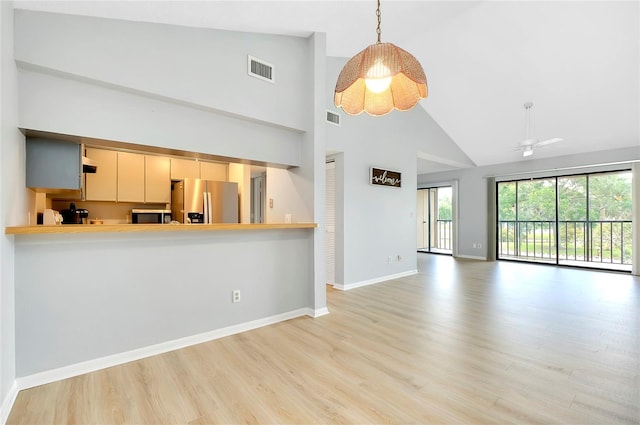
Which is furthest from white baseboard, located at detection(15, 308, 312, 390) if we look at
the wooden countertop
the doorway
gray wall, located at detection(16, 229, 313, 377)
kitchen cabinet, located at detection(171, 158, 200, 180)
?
the doorway

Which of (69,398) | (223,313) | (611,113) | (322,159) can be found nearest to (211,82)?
(322,159)

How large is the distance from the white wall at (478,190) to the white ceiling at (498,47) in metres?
0.33

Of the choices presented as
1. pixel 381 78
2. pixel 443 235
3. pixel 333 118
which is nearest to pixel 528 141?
pixel 333 118

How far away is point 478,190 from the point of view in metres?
8.03

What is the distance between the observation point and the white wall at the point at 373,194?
4.67m

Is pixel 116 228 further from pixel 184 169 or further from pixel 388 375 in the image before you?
pixel 184 169

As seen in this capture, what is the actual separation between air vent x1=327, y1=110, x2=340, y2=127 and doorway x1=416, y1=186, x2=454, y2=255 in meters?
6.02

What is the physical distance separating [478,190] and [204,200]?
7084 millimetres

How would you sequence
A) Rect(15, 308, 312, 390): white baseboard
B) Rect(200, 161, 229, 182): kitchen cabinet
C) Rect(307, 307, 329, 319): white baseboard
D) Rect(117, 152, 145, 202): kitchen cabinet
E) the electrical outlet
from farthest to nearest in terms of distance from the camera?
Rect(200, 161, 229, 182): kitchen cabinet, Rect(117, 152, 145, 202): kitchen cabinet, Rect(307, 307, 329, 319): white baseboard, the electrical outlet, Rect(15, 308, 312, 390): white baseboard

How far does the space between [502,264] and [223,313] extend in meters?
6.87

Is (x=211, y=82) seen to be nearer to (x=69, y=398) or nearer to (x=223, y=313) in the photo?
(x=223, y=313)

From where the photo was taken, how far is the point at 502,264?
7.08m

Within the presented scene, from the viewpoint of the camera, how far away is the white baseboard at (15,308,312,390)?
6.54 feet

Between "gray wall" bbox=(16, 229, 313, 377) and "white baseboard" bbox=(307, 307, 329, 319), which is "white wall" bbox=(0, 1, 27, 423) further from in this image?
"white baseboard" bbox=(307, 307, 329, 319)
